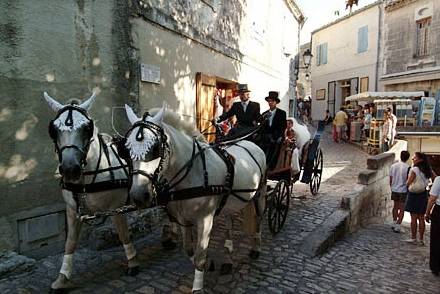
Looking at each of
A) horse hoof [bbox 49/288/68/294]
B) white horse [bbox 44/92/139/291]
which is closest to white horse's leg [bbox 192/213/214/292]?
white horse [bbox 44/92/139/291]

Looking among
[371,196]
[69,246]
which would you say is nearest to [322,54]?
[371,196]

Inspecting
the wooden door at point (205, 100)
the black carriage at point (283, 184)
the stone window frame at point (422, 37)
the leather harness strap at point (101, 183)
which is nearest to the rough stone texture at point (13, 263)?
the leather harness strap at point (101, 183)

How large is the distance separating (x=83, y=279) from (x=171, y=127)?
7.31 feet

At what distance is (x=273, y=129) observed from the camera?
20.1 ft

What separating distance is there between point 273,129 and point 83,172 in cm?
319

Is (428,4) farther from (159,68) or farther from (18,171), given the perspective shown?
(18,171)

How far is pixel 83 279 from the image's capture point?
4504 mm

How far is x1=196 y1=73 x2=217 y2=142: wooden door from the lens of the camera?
8.42 meters

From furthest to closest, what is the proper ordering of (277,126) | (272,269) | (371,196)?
(371,196)
(277,126)
(272,269)

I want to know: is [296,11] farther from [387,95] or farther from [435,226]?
[435,226]

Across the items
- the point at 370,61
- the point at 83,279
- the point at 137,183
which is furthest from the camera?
the point at 370,61

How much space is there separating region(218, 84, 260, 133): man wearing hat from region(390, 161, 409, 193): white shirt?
4333 millimetres

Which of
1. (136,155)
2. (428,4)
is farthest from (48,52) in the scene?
(428,4)

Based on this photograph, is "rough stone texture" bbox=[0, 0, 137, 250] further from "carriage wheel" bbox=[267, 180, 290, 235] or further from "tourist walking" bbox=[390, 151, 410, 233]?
"tourist walking" bbox=[390, 151, 410, 233]
